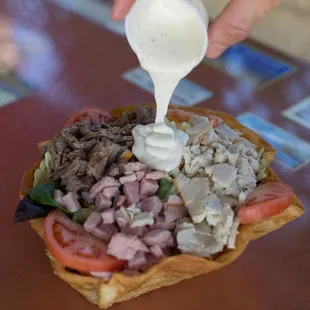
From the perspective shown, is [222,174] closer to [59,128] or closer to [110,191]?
[110,191]

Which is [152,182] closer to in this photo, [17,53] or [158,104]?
[158,104]

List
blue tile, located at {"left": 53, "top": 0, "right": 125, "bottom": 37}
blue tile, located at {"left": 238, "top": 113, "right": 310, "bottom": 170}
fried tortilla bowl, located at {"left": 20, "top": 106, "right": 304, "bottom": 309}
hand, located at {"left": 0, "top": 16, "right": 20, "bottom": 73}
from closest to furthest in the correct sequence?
1. fried tortilla bowl, located at {"left": 20, "top": 106, "right": 304, "bottom": 309}
2. blue tile, located at {"left": 238, "top": 113, "right": 310, "bottom": 170}
3. hand, located at {"left": 0, "top": 16, "right": 20, "bottom": 73}
4. blue tile, located at {"left": 53, "top": 0, "right": 125, "bottom": 37}

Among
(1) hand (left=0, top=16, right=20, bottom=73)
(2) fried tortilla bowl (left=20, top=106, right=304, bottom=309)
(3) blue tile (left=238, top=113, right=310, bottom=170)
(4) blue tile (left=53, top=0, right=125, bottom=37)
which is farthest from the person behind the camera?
(4) blue tile (left=53, top=0, right=125, bottom=37)

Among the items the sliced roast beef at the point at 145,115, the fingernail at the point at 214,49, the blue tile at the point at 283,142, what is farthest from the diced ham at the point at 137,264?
the blue tile at the point at 283,142

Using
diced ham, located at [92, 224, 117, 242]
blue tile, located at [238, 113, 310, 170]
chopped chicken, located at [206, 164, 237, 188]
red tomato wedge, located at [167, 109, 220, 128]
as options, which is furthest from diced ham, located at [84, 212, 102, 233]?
blue tile, located at [238, 113, 310, 170]

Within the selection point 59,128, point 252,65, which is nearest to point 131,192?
point 59,128

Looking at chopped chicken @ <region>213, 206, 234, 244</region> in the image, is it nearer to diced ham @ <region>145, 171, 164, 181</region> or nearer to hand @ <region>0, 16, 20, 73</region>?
diced ham @ <region>145, 171, 164, 181</region>

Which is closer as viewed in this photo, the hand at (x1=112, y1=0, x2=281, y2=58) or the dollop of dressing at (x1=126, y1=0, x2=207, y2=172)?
the dollop of dressing at (x1=126, y1=0, x2=207, y2=172)
